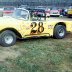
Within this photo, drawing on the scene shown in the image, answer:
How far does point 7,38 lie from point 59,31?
327cm

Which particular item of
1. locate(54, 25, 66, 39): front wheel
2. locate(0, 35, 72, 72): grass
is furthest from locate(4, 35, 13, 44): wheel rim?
locate(54, 25, 66, 39): front wheel

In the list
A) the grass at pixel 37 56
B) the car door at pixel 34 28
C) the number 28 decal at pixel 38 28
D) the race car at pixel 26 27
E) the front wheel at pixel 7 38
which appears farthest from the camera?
the number 28 decal at pixel 38 28

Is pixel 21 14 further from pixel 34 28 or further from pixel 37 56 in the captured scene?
pixel 37 56

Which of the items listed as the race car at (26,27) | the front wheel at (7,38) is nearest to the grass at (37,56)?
the front wheel at (7,38)

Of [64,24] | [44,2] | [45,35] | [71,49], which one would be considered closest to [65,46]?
[71,49]

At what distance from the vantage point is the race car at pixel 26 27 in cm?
1165

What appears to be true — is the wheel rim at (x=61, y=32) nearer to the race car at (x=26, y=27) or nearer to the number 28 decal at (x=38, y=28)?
the race car at (x=26, y=27)

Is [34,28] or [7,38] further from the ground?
[34,28]

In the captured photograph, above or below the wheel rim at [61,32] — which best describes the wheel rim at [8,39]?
above

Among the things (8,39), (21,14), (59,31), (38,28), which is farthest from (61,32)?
(8,39)

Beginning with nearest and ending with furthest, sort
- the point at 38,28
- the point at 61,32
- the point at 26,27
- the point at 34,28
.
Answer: the point at 26,27
the point at 34,28
the point at 38,28
the point at 61,32

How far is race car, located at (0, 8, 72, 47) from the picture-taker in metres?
11.6

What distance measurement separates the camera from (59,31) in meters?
14.0

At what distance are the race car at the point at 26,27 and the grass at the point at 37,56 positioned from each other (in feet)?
1.26
